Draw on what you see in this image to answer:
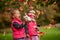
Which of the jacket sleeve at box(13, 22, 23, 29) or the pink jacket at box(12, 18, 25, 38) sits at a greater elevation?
the jacket sleeve at box(13, 22, 23, 29)

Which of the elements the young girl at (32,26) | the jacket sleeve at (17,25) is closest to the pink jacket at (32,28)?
the young girl at (32,26)

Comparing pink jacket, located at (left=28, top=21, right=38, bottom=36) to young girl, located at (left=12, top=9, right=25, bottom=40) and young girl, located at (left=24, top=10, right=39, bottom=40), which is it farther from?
young girl, located at (left=12, top=9, right=25, bottom=40)

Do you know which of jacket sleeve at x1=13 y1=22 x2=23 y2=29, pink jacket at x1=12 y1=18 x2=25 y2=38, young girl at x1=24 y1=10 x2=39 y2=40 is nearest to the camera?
jacket sleeve at x1=13 y1=22 x2=23 y2=29

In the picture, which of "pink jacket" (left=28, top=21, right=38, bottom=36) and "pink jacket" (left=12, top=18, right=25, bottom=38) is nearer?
"pink jacket" (left=12, top=18, right=25, bottom=38)

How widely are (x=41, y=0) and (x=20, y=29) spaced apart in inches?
163

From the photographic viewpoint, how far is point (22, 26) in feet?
32.6

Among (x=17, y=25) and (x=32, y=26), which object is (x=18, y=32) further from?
(x=32, y=26)

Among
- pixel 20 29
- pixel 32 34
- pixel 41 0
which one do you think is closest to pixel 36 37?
pixel 32 34

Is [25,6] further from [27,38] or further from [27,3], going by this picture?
[27,38]

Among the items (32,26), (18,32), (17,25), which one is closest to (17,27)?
(17,25)

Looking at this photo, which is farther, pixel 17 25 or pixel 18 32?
pixel 18 32

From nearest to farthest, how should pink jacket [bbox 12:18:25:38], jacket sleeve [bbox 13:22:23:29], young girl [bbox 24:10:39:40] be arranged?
1. jacket sleeve [bbox 13:22:23:29]
2. pink jacket [bbox 12:18:25:38]
3. young girl [bbox 24:10:39:40]

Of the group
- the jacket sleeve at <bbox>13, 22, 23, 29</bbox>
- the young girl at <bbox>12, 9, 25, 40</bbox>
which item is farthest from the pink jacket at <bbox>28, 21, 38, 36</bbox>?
the jacket sleeve at <bbox>13, 22, 23, 29</bbox>

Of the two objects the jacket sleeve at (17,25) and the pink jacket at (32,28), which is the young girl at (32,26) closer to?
the pink jacket at (32,28)
